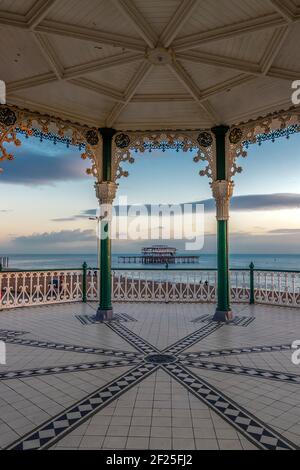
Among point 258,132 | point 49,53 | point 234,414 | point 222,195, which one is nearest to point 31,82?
point 49,53

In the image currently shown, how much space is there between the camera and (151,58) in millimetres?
4422

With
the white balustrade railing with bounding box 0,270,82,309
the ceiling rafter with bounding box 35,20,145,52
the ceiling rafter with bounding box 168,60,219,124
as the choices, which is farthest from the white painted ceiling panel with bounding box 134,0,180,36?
the white balustrade railing with bounding box 0,270,82,309

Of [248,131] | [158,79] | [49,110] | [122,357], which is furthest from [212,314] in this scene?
[49,110]

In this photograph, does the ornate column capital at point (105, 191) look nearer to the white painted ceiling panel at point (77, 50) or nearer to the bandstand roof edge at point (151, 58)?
the bandstand roof edge at point (151, 58)

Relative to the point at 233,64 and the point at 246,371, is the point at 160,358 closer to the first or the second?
the point at 246,371

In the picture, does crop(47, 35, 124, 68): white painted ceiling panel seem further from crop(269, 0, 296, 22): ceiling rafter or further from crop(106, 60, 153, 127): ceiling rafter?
crop(269, 0, 296, 22): ceiling rafter

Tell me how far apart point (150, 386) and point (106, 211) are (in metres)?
4.37

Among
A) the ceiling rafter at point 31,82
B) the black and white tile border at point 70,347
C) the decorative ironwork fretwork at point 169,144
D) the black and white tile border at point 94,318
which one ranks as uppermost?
the ceiling rafter at point 31,82

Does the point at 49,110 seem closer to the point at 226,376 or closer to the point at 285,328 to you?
the point at 226,376

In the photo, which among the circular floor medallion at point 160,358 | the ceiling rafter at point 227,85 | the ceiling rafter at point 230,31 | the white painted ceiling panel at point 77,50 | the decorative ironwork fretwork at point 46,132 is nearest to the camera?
the ceiling rafter at point 230,31

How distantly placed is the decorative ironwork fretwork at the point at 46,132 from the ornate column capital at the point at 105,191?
0.73 feet

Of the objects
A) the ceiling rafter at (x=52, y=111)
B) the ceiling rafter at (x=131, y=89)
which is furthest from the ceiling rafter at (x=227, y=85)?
the ceiling rafter at (x=52, y=111)

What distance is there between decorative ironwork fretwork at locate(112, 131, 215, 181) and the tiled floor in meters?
3.41

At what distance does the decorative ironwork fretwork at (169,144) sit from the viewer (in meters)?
7.08
